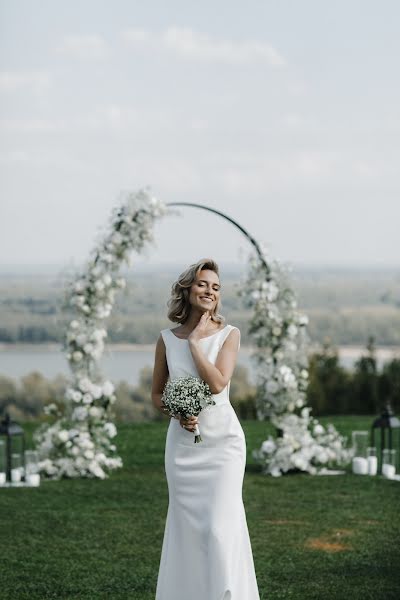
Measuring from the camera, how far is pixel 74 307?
11.0 m

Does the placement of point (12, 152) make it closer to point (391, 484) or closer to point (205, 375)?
point (391, 484)

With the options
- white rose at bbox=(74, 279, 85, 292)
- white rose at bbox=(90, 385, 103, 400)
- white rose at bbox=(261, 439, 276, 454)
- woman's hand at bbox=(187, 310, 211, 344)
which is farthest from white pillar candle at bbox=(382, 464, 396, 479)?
woman's hand at bbox=(187, 310, 211, 344)

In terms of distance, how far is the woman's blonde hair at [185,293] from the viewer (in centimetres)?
513

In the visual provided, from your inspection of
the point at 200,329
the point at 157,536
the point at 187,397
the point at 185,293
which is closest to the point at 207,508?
the point at 187,397

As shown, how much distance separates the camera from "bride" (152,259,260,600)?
16.3 feet

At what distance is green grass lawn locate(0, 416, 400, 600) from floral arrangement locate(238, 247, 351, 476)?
0.81ft

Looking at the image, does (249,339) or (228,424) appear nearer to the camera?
(228,424)

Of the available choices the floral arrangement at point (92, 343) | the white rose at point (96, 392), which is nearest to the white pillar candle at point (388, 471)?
the floral arrangement at point (92, 343)

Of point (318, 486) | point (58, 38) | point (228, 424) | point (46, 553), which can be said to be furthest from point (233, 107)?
point (228, 424)

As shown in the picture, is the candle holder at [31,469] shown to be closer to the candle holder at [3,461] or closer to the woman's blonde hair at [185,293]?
the candle holder at [3,461]

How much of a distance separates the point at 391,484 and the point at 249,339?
2112 millimetres

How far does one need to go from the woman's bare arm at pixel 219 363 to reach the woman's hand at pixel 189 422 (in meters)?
0.15

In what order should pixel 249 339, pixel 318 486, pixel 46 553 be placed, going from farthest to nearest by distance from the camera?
1. pixel 249 339
2. pixel 318 486
3. pixel 46 553

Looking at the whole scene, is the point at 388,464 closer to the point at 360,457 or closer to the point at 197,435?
the point at 360,457
